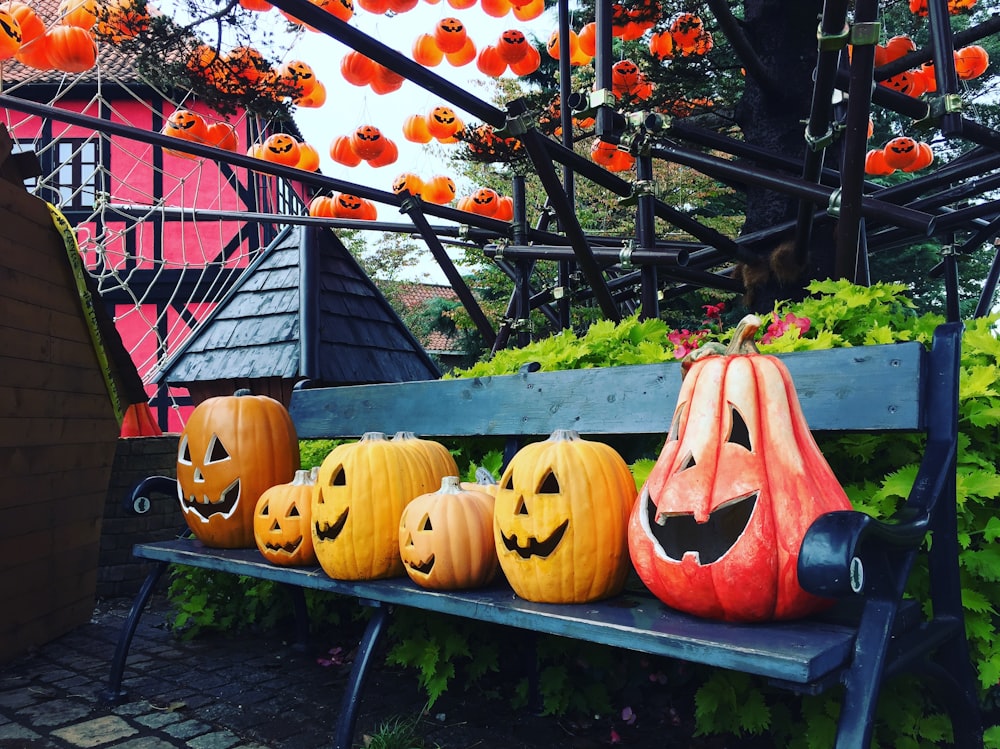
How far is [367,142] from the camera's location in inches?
359

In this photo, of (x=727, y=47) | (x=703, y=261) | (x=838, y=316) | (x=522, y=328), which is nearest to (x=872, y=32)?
(x=838, y=316)

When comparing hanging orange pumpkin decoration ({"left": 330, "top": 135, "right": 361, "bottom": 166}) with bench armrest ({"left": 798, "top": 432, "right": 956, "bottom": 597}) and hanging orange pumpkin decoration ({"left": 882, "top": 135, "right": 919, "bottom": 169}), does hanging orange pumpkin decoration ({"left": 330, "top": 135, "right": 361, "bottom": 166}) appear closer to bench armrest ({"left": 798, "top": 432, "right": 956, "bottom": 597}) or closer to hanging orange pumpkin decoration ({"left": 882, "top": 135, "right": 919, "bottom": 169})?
hanging orange pumpkin decoration ({"left": 882, "top": 135, "right": 919, "bottom": 169})

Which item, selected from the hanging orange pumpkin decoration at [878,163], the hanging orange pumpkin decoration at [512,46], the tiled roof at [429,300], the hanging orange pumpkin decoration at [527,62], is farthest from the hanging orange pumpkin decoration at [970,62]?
the tiled roof at [429,300]

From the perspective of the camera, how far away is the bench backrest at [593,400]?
169 cm

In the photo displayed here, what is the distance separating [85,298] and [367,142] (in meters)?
5.92

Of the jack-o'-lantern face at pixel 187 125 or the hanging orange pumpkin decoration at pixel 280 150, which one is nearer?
the jack-o'-lantern face at pixel 187 125

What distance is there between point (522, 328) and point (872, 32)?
3327 mm

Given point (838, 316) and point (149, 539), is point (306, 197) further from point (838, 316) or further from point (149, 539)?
point (838, 316)

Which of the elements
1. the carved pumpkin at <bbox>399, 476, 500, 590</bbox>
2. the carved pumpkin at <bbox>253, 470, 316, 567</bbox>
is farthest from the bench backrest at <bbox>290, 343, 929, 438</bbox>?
the carved pumpkin at <bbox>253, 470, 316, 567</bbox>

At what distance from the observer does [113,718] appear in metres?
2.52

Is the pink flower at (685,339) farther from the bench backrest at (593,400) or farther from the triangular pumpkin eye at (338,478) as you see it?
the triangular pumpkin eye at (338,478)

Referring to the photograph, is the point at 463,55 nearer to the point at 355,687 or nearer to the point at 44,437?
the point at 44,437

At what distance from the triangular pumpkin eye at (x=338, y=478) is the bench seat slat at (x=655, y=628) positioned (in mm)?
277

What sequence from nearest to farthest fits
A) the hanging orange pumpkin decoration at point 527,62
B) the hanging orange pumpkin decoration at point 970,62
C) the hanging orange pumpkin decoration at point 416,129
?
the hanging orange pumpkin decoration at point 970,62, the hanging orange pumpkin decoration at point 527,62, the hanging orange pumpkin decoration at point 416,129
